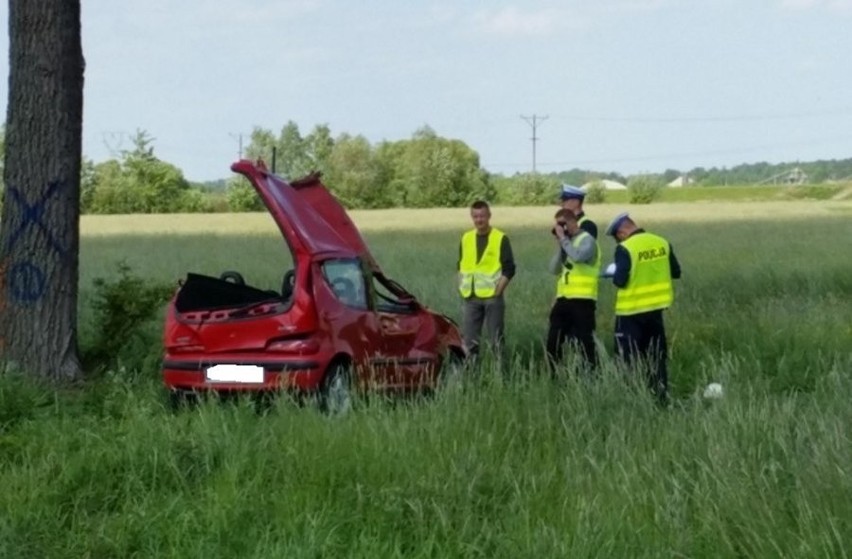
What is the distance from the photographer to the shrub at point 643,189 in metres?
109

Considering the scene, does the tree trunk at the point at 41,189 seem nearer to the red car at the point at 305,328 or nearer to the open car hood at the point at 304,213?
the red car at the point at 305,328

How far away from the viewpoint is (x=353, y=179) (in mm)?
102375

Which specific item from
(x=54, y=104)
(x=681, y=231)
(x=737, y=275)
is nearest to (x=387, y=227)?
(x=681, y=231)

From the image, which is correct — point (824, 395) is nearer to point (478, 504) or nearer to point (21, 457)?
point (478, 504)

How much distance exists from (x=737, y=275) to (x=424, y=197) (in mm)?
80155

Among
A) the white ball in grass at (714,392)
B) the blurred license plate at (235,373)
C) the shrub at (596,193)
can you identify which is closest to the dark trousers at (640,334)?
the white ball in grass at (714,392)

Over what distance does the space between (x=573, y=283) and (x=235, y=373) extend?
137 inches

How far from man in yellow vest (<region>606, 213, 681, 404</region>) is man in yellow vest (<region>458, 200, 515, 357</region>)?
1.99 m

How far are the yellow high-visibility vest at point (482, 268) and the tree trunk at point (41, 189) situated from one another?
3.98m

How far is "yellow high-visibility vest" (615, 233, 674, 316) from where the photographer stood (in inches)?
442

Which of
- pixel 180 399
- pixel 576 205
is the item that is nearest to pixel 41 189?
pixel 180 399

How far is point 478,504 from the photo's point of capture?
662 cm

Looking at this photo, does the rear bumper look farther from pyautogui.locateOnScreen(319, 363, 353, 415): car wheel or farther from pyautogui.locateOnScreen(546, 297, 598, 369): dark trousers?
pyautogui.locateOnScreen(546, 297, 598, 369): dark trousers

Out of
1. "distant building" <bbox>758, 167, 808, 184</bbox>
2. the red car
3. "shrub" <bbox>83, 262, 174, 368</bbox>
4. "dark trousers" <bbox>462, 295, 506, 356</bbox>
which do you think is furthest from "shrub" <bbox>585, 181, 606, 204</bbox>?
the red car
